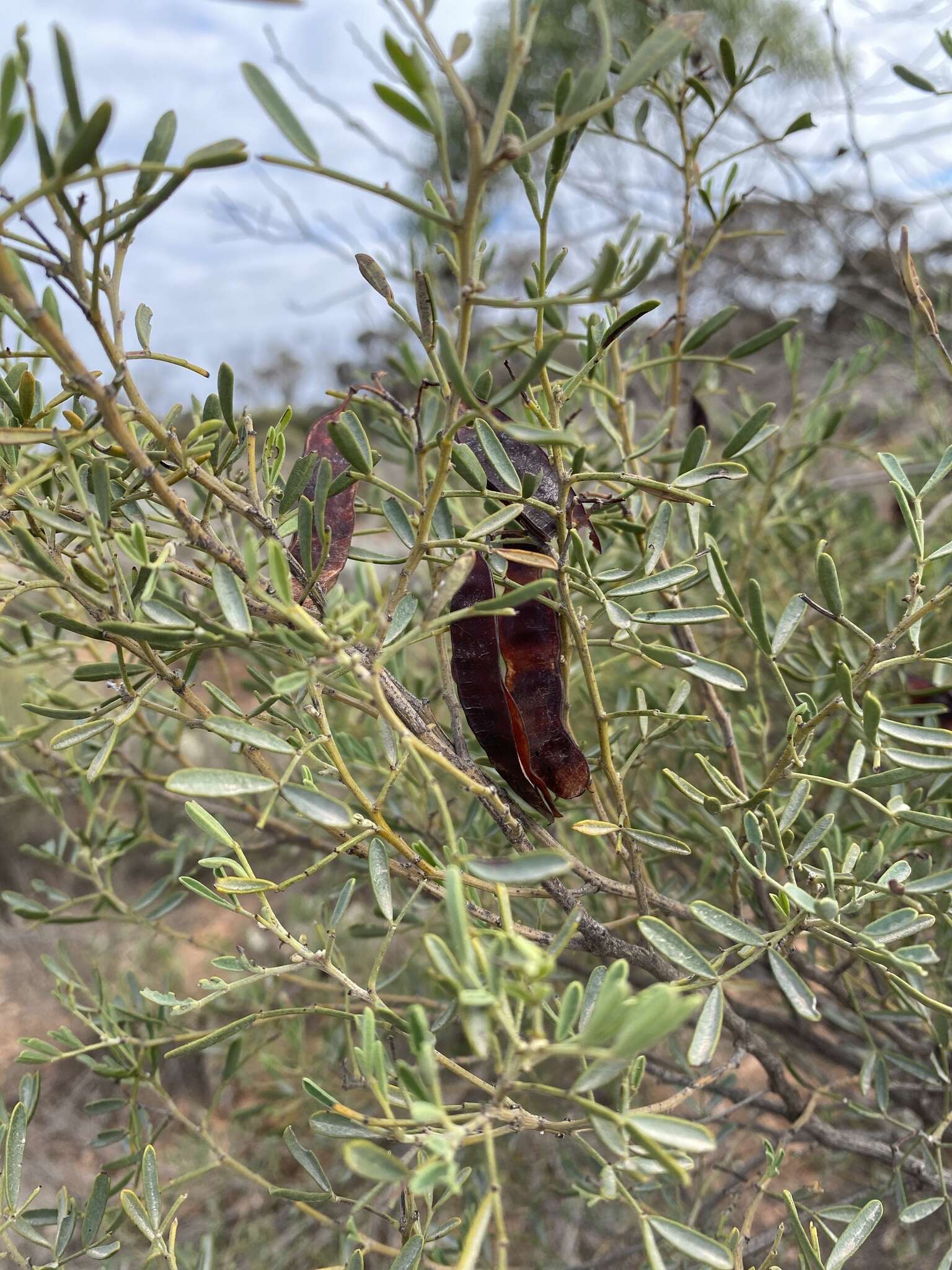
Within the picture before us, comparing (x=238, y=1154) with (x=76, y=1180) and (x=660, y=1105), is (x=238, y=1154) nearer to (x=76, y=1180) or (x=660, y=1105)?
(x=76, y=1180)

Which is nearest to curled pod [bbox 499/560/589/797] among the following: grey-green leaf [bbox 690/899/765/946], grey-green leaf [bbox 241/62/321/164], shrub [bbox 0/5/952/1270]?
shrub [bbox 0/5/952/1270]

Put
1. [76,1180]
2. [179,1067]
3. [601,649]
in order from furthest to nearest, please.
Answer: [179,1067]
[76,1180]
[601,649]

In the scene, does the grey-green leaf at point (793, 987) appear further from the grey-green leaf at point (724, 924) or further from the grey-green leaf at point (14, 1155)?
the grey-green leaf at point (14, 1155)

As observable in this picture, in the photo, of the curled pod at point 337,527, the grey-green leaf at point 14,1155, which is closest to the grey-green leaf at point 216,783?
the curled pod at point 337,527

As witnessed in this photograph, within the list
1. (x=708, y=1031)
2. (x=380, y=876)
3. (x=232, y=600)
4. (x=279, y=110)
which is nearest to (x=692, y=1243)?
(x=708, y=1031)

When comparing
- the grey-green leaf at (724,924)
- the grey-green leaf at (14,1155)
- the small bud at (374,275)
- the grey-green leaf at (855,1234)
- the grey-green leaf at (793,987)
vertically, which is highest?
the small bud at (374,275)

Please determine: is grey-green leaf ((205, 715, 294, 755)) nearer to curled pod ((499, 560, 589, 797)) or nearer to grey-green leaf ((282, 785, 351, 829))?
grey-green leaf ((282, 785, 351, 829))

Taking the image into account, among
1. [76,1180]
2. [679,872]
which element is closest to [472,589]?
[679,872]
